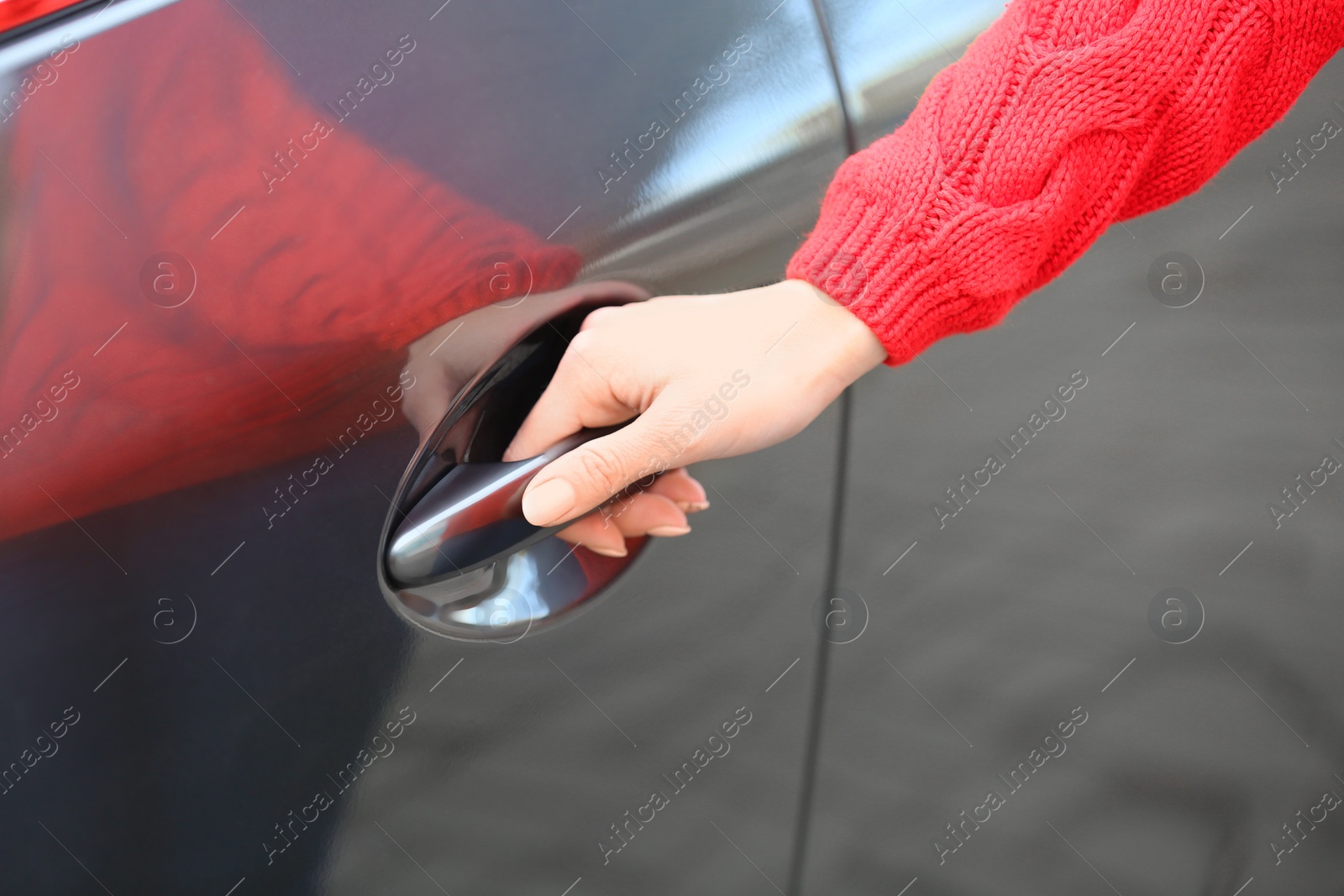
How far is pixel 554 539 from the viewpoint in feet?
3.21

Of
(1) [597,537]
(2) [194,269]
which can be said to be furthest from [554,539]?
(2) [194,269]

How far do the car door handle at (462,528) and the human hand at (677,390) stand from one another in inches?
1.5

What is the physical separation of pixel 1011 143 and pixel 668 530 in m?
0.56

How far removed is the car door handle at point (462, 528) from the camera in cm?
86

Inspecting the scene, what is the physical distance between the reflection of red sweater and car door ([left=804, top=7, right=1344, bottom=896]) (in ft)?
1.80

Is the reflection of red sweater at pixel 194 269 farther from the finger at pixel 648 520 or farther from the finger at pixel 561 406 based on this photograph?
the finger at pixel 648 520

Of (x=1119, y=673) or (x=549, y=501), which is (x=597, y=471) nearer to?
(x=549, y=501)

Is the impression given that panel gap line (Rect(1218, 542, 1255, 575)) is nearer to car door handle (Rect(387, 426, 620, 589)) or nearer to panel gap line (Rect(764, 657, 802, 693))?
panel gap line (Rect(764, 657, 802, 693))

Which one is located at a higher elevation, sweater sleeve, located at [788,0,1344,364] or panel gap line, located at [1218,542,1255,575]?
sweater sleeve, located at [788,0,1344,364]

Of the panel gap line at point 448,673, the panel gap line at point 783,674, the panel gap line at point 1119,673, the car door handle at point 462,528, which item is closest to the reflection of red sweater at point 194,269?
the car door handle at point 462,528

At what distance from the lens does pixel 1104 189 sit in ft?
3.43

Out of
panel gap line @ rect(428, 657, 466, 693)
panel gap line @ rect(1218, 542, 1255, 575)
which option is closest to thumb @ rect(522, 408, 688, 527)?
panel gap line @ rect(428, 657, 466, 693)

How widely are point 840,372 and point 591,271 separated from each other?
31 cm

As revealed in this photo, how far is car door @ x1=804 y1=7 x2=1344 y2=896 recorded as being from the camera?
108cm
